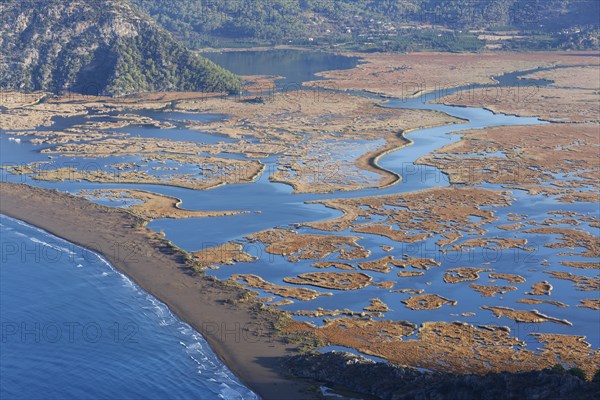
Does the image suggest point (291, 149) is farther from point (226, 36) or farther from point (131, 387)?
point (226, 36)

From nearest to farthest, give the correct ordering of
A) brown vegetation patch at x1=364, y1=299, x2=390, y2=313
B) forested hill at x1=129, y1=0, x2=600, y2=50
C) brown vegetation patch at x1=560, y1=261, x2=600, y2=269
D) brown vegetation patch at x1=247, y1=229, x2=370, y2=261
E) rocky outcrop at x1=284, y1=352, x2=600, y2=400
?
rocky outcrop at x1=284, y1=352, x2=600, y2=400 → brown vegetation patch at x1=364, y1=299, x2=390, y2=313 → brown vegetation patch at x1=560, y1=261, x2=600, y2=269 → brown vegetation patch at x1=247, y1=229, x2=370, y2=261 → forested hill at x1=129, y1=0, x2=600, y2=50

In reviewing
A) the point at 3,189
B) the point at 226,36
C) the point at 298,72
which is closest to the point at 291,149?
the point at 3,189

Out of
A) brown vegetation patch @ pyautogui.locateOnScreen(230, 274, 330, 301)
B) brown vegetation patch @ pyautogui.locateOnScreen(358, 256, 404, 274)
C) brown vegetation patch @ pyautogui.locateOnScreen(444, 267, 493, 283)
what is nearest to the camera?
brown vegetation patch @ pyautogui.locateOnScreen(230, 274, 330, 301)

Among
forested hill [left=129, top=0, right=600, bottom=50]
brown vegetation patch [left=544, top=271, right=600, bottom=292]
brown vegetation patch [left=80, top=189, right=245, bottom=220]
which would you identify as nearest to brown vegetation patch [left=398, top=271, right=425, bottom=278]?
brown vegetation patch [left=544, top=271, right=600, bottom=292]

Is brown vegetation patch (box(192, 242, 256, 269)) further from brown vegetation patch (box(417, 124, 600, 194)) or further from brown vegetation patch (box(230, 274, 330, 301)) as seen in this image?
brown vegetation patch (box(417, 124, 600, 194))

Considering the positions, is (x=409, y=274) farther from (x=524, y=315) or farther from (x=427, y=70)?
(x=427, y=70)

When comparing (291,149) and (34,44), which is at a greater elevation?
(34,44)
